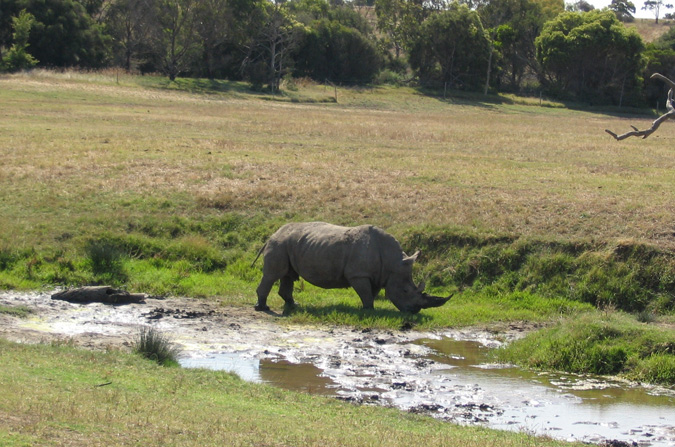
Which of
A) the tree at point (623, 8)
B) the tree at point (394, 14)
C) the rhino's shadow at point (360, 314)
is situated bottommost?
the rhino's shadow at point (360, 314)

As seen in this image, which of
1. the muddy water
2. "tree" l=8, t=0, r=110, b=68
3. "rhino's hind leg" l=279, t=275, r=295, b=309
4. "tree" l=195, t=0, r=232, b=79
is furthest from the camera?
"tree" l=195, t=0, r=232, b=79

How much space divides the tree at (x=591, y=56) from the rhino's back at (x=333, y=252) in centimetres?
6606

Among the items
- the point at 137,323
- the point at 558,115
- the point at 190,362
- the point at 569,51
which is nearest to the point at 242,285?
the point at 137,323

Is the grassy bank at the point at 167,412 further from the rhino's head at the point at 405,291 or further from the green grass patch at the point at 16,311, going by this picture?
the rhino's head at the point at 405,291

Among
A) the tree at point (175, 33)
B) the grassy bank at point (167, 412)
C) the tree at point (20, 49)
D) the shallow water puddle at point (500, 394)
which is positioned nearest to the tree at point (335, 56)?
the tree at point (175, 33)

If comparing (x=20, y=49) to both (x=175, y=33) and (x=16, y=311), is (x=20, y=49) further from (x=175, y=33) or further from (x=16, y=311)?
(x=16, y=311)

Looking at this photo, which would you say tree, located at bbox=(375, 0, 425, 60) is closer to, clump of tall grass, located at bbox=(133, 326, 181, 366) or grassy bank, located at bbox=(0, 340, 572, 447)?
clump of tall grass, located at bbox=(133, 326, 181, 366)

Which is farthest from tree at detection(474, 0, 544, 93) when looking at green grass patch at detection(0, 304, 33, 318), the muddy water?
green grass patch at detection(0, 304, 33, 318)

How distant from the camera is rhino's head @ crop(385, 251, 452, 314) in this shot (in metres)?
15.4

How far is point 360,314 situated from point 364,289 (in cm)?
60

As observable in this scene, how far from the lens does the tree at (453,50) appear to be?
8025cm

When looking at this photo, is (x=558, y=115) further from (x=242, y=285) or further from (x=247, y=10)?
(x=242, y=285)

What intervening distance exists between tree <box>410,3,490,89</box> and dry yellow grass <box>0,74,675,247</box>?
39345mm

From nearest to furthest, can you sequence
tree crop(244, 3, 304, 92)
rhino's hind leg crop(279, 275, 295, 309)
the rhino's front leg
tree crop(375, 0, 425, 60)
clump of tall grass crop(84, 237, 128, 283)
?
1. the rhino's front leg
2. rhino's hind leg crop(279, 275, 295, 309)
3. clump of tall grass crop(84, 237, 128, 283)
4. tree crop(244, 3, 304, 92)
5. tree crop(375, 0, 425, 60)
